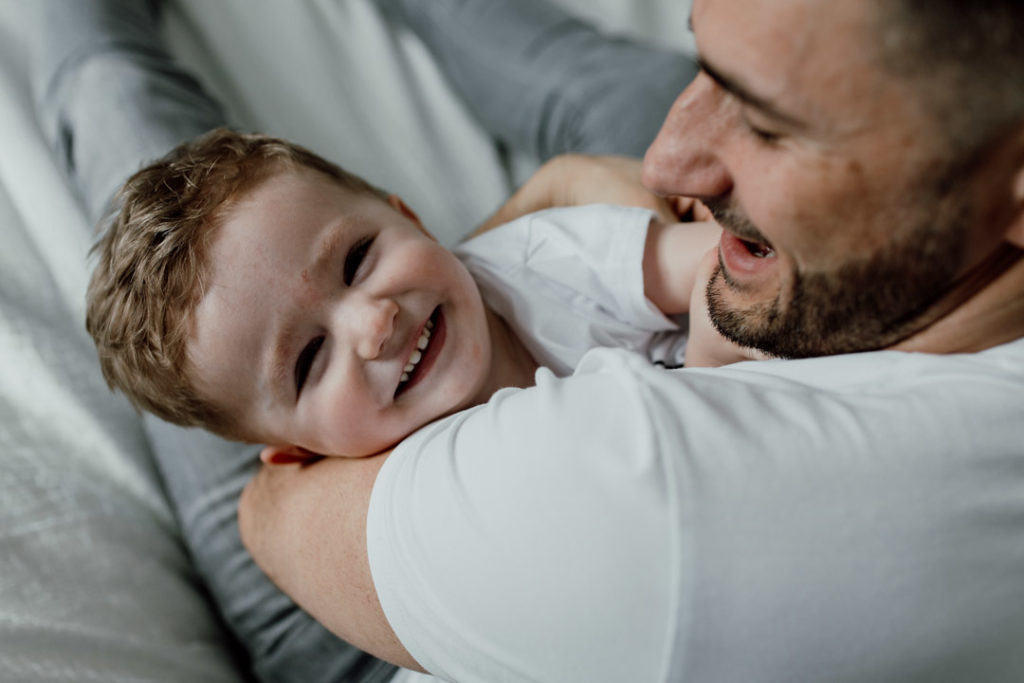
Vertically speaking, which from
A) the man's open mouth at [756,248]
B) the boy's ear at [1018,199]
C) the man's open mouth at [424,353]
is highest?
the boy's ear at [1018,199]

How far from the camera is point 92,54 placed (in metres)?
1.36

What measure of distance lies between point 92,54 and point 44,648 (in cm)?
102

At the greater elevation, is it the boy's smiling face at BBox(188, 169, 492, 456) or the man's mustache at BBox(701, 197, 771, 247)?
the man's mustache at BBox(701, 197, 771, 247)

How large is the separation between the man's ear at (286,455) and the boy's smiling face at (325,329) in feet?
0.08

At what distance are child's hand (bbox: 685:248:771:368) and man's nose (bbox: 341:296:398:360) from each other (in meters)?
0.35

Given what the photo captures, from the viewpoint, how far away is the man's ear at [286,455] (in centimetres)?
100

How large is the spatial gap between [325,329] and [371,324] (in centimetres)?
8

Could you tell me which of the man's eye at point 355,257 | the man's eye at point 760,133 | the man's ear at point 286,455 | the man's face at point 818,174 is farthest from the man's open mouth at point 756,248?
the man's ear at point 286,455

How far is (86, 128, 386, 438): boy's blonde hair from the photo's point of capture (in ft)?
2.95

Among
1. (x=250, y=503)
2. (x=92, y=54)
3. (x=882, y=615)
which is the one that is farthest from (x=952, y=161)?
(x=92, y=54)

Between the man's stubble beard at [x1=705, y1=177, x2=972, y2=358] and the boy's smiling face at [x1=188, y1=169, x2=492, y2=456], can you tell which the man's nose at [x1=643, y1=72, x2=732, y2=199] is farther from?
the boy's smiling face at [x1=188, y1=169, x2=492, y2=456]

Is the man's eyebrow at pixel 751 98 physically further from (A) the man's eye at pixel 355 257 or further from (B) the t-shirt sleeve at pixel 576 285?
(A) the man's eye at pixel 355 257

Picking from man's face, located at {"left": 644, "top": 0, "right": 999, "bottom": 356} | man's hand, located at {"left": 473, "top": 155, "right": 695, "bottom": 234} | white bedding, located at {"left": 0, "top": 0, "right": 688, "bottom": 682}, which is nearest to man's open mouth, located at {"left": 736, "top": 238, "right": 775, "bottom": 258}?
man's face, located at {"left": 644, "top": 0, "right": 999, "bottom": 356}

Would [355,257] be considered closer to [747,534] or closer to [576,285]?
[576,285]
